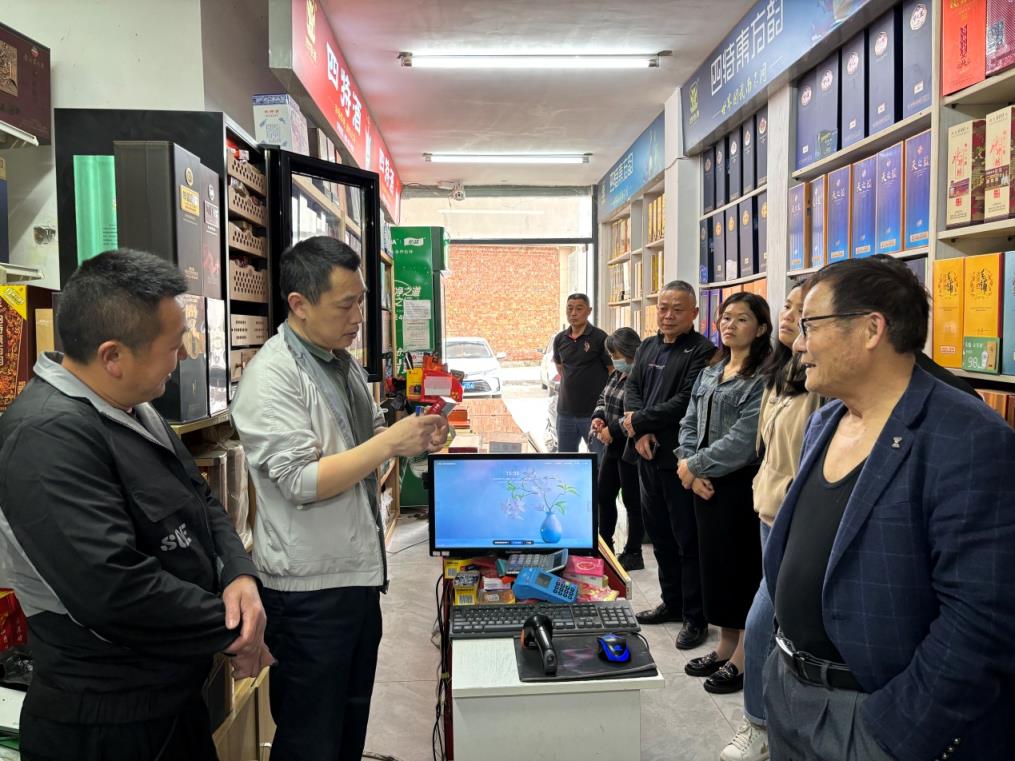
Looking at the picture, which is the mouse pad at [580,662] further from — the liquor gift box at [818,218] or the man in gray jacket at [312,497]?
the liquor gift box at [818,218]

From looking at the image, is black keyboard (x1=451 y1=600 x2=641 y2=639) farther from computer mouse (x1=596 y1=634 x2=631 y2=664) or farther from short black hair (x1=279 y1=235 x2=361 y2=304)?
short black hair (x1=279 y1=235 x2=361 y2=304)

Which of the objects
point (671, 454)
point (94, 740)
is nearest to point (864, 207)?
point (671, 454)

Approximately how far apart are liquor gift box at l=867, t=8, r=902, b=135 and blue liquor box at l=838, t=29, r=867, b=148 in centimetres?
4

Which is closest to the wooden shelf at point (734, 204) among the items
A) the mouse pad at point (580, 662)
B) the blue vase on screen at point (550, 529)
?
the blue vase on screen at point (550, 529)

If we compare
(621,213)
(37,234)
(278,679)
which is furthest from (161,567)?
(621,213)

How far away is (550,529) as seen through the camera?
2.25 metres

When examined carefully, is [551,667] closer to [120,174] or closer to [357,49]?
[120,174]

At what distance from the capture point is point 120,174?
1691mm

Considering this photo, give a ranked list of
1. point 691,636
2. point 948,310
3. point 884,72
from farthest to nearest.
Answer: point 691,636, point 884,72, point 948,310

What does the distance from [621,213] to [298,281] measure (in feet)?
21.9

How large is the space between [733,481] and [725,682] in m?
0.82

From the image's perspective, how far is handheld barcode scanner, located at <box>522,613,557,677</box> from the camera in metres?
1.70

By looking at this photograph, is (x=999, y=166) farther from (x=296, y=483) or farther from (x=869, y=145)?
(x=296, y=483)

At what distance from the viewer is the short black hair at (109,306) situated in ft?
3.98
